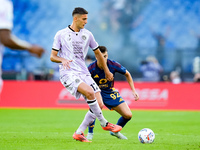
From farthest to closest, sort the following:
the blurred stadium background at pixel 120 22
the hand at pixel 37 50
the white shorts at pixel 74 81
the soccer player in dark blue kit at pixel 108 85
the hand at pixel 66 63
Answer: the blurred stadium background at pixel 120 22, the soccer player in dark blue kit at pixel 108 85, the white shorts at pixel 74 81, the hand at pixel 66 63, the hand at pixel 37 50

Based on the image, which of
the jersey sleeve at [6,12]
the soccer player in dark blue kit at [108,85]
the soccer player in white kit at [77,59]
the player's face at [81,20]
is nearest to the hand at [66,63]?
the soccer player in white kit at [77,59]

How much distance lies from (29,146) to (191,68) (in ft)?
56.6

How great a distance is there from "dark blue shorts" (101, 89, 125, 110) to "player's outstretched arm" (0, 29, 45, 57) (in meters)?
2.86

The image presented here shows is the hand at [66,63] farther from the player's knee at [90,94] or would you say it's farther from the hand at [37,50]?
the hand at [37,50]

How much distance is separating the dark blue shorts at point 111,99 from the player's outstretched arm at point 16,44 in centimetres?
286

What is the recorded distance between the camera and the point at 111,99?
8828mm

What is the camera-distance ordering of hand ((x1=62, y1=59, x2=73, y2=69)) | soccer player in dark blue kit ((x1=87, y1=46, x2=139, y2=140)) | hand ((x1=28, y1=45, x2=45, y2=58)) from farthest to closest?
soccer player in dark blue kit ((x1=87, y1=46, x2=139, y2=140)), hand ((x1=62, y1=59, x2=73, y2=69)), hand ((x1=28, y1=45, x2=45, y2=58))

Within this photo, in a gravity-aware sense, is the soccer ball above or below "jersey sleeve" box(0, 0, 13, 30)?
below

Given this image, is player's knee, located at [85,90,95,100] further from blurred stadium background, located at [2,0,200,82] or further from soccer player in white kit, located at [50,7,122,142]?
blurred stadium background, located at [2,0,200,82]

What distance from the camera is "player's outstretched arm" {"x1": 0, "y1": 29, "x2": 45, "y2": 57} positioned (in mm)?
6129

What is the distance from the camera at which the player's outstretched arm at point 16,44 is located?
613 cm

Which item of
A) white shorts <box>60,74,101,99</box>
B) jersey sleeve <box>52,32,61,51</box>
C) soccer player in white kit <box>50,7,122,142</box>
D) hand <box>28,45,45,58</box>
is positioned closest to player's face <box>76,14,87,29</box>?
soccer player in white kit <box>50,7,122,142</box>

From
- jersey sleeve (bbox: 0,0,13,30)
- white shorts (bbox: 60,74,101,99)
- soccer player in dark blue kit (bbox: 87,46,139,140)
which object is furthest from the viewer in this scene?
soccer player in dark blue kit (bbox: 87,46,139,140)

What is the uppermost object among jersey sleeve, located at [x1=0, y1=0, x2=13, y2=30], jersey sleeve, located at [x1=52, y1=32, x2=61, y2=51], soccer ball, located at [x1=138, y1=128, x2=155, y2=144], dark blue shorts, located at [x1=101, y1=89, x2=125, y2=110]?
jersey sleeve, located at [x1=0, y1=0, x2=13, y2=30]
